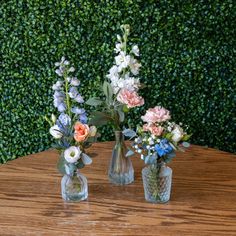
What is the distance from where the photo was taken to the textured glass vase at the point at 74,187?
4.58 ft

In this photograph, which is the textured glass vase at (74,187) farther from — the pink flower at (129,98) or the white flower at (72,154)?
the pink flower at (129,98)

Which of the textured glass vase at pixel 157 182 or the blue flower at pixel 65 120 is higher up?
the blue flower at pixel 65 120

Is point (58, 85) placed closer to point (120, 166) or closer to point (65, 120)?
point (65, 120)

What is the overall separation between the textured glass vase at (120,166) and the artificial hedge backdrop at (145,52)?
68 cm

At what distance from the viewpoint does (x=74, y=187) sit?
1.41 meters

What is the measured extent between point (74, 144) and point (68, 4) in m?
0.97

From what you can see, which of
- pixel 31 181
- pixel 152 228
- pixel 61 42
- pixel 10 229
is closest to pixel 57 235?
pixel 10 229

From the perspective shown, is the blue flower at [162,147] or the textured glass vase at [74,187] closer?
the blue flower at [162,147]

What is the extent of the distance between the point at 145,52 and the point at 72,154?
93cm

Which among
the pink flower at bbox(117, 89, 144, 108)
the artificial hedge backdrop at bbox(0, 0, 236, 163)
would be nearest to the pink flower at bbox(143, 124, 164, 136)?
the pink flower at bbox(117, 89, 144, 108)

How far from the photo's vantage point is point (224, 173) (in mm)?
1558

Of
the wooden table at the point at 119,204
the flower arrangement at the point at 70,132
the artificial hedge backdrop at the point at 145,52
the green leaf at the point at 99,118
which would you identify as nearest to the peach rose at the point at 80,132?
the flower arrangement at the point at 70,132

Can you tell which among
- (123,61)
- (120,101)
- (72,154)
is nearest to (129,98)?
(120,101)

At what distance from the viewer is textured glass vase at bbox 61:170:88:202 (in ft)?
4.58
